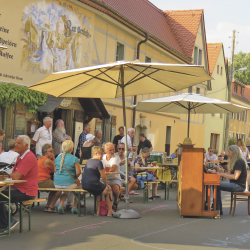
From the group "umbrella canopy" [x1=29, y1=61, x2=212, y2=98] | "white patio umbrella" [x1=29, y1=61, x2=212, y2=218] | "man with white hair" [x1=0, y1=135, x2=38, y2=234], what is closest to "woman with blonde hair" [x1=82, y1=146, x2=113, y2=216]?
"white patio umbrella" [x1=29, y1=61, x2=212, y2=218]

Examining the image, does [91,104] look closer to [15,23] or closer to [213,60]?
[15,23]

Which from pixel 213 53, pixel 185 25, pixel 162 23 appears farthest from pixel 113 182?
pixel 213 53

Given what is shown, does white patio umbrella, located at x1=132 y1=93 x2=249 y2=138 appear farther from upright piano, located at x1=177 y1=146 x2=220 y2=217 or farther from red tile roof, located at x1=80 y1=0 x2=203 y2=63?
red tile roof, located at x1=80 y1=0 x2=203 y2=63

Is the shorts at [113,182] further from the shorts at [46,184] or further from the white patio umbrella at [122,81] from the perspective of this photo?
the shorts at [46,184]

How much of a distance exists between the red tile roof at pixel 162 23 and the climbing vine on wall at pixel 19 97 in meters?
6.22

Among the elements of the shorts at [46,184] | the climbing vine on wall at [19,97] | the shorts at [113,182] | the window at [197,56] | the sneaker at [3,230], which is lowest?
the sneaker at [3,230]

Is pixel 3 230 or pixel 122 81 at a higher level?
pixel 122 81

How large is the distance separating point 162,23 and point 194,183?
76.2 ft

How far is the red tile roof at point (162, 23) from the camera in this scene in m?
23.1

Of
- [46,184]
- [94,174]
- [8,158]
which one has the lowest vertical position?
[46,184]

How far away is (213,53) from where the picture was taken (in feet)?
138

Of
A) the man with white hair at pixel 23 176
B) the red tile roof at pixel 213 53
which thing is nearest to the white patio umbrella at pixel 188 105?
the man with white hair at pixel 23 176

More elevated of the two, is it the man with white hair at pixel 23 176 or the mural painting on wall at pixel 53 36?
the mural painting on wall at pixel 53 36

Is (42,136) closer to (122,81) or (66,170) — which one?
(66,170)
